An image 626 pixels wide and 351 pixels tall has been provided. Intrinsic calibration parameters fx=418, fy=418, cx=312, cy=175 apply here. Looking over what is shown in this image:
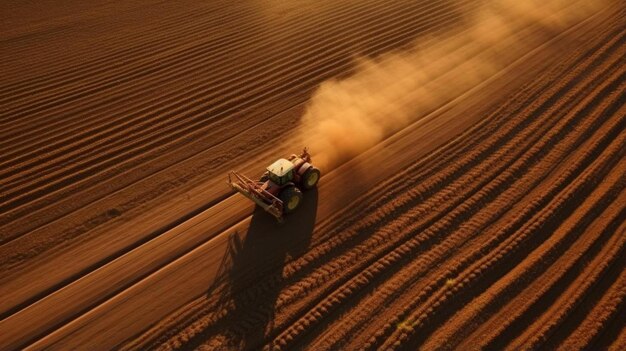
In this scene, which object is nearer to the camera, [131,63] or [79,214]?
[79,214]

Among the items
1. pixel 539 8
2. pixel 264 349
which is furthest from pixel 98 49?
pixel 539 8

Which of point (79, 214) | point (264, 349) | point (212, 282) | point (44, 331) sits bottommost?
point (264, 349)

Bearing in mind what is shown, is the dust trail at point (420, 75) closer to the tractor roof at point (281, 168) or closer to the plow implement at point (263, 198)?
the tractor roof at point (281, 168)

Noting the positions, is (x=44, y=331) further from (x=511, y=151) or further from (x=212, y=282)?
(x=511, y=151)

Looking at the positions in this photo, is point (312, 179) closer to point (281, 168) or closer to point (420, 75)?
point (281, 168)

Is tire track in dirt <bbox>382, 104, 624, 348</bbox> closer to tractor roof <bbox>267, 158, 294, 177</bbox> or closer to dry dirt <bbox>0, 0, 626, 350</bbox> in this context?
dry dirt <bbox>0, 0, 626, 350</bbox>

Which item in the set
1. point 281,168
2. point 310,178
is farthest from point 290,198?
point 310,178

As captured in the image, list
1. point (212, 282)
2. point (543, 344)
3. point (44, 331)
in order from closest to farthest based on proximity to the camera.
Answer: point (543, 344) → point (44, 331) → point (212, 282)
